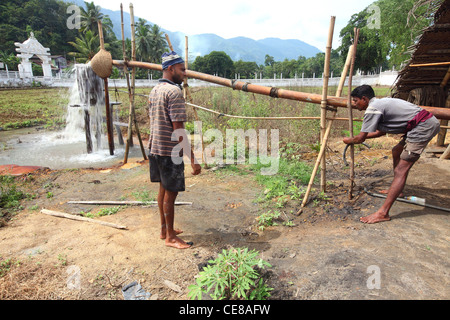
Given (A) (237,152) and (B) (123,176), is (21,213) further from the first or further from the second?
(A) (237,152)

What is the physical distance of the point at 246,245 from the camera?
A: 3.07m

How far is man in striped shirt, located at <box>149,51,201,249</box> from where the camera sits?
8.82ft

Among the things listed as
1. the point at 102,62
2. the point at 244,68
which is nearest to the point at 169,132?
the point at 102,62

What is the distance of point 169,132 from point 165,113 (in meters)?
0.20

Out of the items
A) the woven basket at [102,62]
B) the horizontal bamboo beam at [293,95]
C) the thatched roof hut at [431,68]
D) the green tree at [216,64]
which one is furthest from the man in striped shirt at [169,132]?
the green tree at [216,64]

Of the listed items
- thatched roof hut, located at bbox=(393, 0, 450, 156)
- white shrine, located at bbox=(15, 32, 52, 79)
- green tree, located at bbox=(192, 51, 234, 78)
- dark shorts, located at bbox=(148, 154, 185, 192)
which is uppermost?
green tree, located at bbox=(192, 51, 234, 78)

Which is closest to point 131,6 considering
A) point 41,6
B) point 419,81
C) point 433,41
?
point 433,41

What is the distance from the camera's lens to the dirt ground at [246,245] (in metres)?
2.24

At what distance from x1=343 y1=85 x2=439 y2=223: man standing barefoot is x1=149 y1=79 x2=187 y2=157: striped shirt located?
2.19 metres

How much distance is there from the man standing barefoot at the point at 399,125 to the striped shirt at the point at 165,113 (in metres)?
2.19
